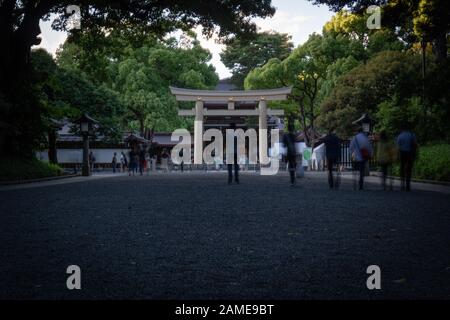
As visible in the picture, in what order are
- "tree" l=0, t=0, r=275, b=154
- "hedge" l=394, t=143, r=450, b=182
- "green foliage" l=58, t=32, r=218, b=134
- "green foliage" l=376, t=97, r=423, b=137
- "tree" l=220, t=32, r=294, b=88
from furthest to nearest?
"tree" l=220, t=32, r=294, b=88 → "green foliage" l=58, t=32, r=218, b=134 → "green foliage" l=376, t=97, r=423, b=137 → "tree" l=0, t=0, r=275, b=154 → "hedge" l=394, t=143, r=450, b=182

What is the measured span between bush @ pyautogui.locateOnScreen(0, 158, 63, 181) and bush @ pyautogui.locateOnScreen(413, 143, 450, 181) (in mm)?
14737

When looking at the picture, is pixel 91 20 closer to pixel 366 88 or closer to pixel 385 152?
pixel 385 152

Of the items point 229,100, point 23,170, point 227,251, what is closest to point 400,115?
point 229,100

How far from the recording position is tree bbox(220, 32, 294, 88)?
55.7m

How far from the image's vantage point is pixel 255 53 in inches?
2234

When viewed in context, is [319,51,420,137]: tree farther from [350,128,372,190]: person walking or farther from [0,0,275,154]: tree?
[350,128,372,190]: person walking

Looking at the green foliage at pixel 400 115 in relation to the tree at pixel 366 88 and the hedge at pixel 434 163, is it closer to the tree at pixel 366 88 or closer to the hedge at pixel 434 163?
the tree at pixel 366 88

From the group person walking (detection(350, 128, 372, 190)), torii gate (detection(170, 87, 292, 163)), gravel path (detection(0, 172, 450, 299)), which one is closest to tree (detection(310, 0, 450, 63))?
person walking (detection(350, 128, 372, 190))

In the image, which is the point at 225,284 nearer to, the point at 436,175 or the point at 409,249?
the point at 409,249

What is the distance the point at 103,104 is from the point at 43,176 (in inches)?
542

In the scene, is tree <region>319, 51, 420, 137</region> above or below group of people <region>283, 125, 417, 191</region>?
above

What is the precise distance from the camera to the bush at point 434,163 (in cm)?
1677

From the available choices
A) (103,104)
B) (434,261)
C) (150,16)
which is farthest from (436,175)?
(103,104)

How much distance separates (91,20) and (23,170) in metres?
6.36
